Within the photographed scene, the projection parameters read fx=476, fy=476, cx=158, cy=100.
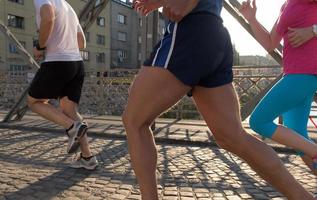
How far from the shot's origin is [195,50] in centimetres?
257

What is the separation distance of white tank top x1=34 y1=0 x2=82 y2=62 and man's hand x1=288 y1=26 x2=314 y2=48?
7.82ft

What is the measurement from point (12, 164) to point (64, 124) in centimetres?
88

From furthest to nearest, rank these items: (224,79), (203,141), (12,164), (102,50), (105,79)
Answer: (102,50)
(105,79)
(203,141)
(12,164)
(224,79)

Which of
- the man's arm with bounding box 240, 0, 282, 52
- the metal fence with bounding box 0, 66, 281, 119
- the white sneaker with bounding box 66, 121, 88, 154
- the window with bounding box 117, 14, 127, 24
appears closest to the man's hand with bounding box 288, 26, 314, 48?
the man's arm with bounding box 240, 0, 282, 52

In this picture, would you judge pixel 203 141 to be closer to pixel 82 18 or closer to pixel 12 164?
pixel 12 164

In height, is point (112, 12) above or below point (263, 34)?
above

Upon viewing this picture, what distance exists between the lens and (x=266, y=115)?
3.17 m

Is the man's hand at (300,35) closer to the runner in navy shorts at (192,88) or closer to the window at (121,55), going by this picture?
the runner in navy shorts at (192,88)

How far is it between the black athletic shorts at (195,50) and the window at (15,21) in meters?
49.3

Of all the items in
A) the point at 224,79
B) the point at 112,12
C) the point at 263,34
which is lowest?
the point at 224,79

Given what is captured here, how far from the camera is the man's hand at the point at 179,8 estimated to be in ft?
8.51

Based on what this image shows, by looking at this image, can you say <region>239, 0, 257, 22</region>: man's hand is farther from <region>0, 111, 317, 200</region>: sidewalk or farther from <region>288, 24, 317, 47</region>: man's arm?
<region>0, 111, 317, 200</region>: sidewalk

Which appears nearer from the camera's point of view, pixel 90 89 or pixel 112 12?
pixel 90 89

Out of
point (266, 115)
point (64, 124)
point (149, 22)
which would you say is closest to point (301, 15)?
point (266, 115)
